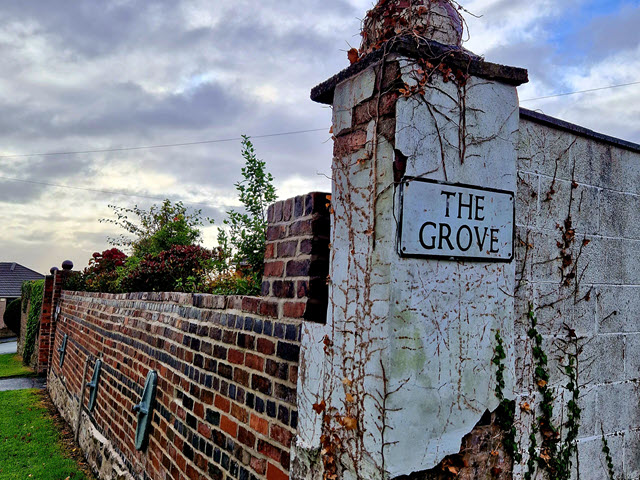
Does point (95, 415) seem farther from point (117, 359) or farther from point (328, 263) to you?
point (328, 263)

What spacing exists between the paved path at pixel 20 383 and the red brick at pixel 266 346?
11.2 m

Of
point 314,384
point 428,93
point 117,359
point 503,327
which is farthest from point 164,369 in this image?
point 428,93

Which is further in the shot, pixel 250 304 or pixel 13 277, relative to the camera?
pixel 13 277

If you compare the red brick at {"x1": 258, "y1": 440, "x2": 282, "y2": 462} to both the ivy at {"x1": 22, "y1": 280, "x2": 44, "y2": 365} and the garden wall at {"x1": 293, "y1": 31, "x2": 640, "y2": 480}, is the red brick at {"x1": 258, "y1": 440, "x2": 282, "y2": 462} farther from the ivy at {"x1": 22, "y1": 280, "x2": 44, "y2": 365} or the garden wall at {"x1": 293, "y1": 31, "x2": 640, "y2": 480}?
the ivy at {"x1": 22, "y1": 280, "x2": 44, "y2": 365}

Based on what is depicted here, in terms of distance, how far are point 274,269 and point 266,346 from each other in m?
0.40

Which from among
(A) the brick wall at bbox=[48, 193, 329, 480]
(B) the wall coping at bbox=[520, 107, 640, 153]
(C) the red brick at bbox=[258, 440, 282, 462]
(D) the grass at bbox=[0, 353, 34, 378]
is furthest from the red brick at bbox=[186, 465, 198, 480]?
(D) the grass at bbox=[0, 353, 34, 378]

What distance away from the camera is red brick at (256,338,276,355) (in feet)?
8.30

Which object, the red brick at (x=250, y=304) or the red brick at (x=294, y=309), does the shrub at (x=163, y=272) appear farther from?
the red brick at (x=294, y=309)

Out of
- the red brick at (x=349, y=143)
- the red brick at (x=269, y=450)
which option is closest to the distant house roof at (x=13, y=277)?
the red brick at (x=269, y=450)

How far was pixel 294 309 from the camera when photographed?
2391mm

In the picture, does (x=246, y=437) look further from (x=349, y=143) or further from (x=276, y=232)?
(x=349, y=143)

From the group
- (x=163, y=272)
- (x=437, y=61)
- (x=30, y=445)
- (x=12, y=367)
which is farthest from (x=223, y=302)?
(x=12, y=367)

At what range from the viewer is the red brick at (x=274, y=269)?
8.43 ft

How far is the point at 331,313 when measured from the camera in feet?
6.88
